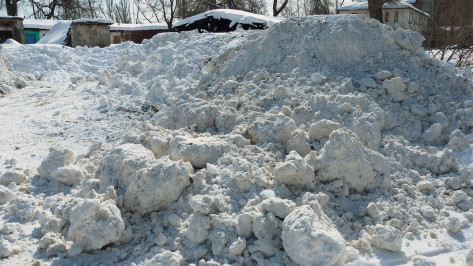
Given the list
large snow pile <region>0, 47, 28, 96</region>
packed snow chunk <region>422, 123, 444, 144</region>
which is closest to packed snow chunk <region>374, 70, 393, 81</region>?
packed snow chunk <region>422, 123, 444, 144</region>

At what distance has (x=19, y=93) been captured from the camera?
907cm

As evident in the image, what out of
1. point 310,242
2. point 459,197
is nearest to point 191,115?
point 310,242

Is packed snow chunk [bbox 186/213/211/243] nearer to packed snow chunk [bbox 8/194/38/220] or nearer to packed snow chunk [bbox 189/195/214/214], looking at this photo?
packed snow chunk [bbox 189/195/214/214]

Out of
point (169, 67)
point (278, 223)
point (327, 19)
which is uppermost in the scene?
point (327, 19)

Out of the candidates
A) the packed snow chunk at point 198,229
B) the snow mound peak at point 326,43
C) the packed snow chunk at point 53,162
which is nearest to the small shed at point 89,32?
the snow mound peak at point 326,43

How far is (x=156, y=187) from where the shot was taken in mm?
3646

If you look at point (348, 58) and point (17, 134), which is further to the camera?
point (17, 134)

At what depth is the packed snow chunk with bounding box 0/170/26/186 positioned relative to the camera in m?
4.45

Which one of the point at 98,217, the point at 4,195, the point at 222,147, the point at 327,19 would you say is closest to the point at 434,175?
the point at 222,147

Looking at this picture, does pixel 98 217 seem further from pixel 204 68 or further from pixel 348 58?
pixel 204 68

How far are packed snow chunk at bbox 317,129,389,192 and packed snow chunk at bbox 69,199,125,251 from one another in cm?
181

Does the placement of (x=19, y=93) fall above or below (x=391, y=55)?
below

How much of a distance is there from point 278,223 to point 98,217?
55.5 inches

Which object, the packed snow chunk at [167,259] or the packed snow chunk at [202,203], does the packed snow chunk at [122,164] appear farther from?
the packed snow chunk at [167,259]
